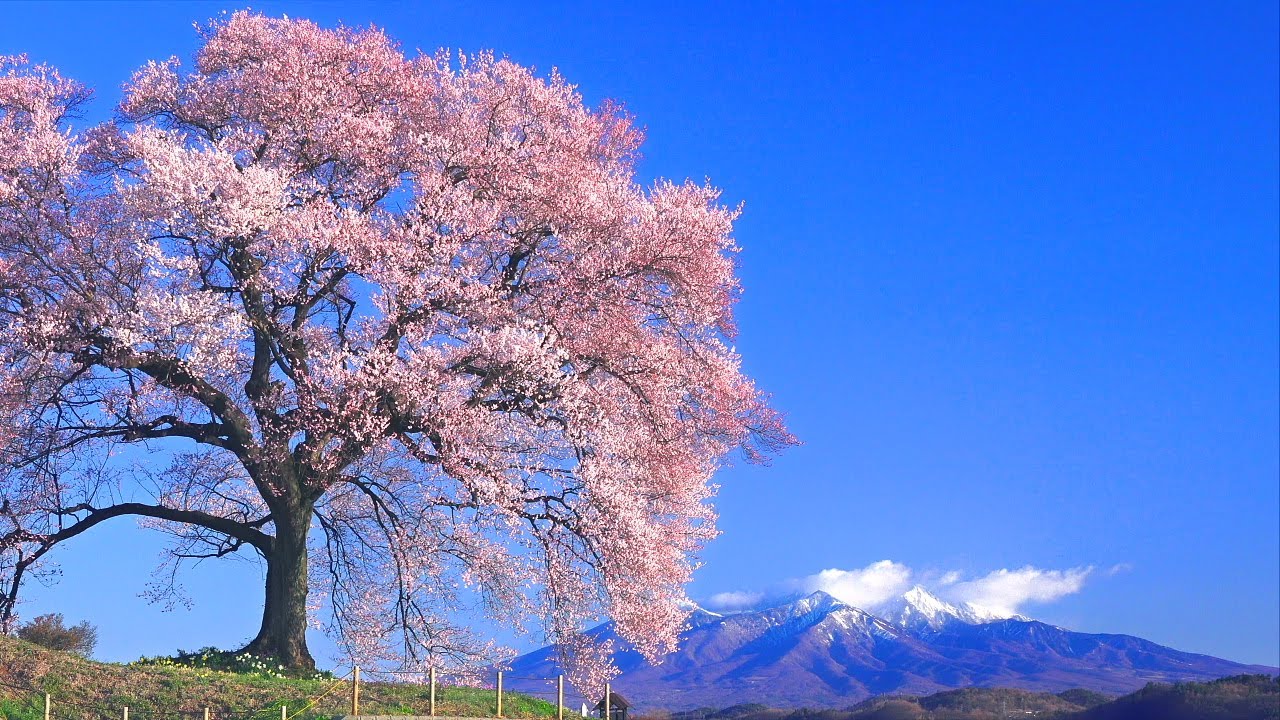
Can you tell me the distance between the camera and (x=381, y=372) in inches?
1040

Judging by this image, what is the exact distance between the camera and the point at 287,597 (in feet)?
97.5

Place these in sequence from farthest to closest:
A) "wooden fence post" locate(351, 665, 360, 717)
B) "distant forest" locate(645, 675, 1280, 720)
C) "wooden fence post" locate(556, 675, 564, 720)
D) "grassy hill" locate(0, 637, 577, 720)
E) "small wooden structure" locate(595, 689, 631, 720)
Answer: "distant forest" locate(645, 675, 1280, 720) → "small wooden structure" locate(595, 689, 631, 720) → "wooden fence post" locate(556, 675, 564, 720) → "wooden fence post" locate(351, 665, 360, 717) → "grassy hill" locate(0, 637, 577, 720)

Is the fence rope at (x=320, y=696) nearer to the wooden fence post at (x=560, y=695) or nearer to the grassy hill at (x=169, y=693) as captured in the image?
the grassy hill at (x=169, y=693)

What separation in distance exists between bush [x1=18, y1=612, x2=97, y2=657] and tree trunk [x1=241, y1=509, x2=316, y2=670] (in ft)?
48.3

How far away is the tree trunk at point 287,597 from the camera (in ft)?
96.3

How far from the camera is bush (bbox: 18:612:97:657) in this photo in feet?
135

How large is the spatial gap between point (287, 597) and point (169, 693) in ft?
14.9

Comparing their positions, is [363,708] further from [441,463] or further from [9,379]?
[9,379]

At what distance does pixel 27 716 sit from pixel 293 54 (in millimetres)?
15857

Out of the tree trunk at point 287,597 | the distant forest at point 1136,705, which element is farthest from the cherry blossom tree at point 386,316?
the distant forest at point 1136,705

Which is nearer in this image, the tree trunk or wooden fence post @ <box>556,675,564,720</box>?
the tree trunk

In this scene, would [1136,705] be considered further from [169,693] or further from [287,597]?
[169,693]

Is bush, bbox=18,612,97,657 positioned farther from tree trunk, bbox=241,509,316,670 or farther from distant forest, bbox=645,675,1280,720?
distant forest, bbox=645,675,1280,720

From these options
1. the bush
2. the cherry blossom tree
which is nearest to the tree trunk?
the cherry blossom tree
